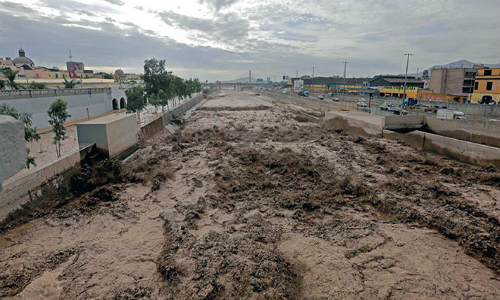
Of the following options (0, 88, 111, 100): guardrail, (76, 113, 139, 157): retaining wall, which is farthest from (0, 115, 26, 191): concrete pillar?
(0, 88, 111, 100): guardrail

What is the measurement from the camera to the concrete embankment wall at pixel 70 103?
26438 mm

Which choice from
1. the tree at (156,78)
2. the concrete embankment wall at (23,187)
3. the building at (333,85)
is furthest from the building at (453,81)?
the concrete embankment wall at (23,187)

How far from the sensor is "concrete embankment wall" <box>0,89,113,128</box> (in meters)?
26.4

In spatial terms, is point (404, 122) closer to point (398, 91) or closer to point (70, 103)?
point (70, 103)

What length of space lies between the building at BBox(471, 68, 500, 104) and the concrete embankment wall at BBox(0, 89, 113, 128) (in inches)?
2286

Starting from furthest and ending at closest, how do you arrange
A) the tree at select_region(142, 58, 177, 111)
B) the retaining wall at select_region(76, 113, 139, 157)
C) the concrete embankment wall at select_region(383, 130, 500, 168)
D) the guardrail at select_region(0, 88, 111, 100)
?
the tree at select_region(142, 58, 177, 111) < the guardrail at select_region(0, 88, 111, 100) < the concrete embankment wall at select_region(383, 130, 500, 168) < the retaining wall at select_region(76, 113, 139, 157)

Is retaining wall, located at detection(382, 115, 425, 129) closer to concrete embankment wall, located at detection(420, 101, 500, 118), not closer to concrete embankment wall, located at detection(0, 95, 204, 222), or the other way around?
concrete embankment wall, located at detection(420, 101, 500, 118)

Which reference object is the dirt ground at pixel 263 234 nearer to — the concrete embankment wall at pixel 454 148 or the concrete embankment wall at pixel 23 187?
the concrete embankment wall at pixel 23 187

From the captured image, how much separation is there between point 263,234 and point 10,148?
7.65m

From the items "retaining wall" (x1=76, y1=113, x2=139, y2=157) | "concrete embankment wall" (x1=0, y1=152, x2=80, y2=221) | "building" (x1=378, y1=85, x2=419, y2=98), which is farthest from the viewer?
"building" (x1=378, y1=85, x2=419, y2=98)

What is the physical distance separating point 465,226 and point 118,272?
12.2 m

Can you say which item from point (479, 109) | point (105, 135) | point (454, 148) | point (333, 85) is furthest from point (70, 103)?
point (333, 85)

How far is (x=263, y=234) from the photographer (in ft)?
34.1

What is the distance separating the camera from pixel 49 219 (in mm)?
11945
